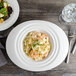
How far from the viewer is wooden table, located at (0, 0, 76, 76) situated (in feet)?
3.97

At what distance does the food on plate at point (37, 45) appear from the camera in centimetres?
110

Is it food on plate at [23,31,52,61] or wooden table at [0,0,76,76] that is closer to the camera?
food on plate at [23,31,52,61]

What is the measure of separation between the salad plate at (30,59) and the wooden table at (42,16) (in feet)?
0.45

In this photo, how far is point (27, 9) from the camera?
1.27m

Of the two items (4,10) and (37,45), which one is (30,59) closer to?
(37,45)

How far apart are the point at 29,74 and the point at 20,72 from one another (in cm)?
6

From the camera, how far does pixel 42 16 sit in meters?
1.26

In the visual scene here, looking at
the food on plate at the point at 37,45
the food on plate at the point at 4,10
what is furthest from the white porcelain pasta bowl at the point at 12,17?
the food on plate at the point at 37,45

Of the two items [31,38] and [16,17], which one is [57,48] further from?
[16,17]

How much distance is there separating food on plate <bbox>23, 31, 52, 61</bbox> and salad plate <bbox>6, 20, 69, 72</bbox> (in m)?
0.03

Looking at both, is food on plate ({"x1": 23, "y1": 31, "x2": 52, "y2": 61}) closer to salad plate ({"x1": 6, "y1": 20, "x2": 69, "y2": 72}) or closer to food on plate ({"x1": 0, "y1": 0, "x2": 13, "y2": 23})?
salad plate ({"x1": 6, "y1": 20, "x2": 69, "y2": 72})

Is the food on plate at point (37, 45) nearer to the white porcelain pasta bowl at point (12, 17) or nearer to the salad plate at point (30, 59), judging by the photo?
the salad plate at point (30, 59)

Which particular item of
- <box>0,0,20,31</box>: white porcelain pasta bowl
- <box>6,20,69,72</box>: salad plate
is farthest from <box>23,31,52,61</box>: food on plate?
<box>0,0,20,31</box>: white porcelain pasta bowl

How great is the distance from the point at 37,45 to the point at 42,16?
10.5 inches
